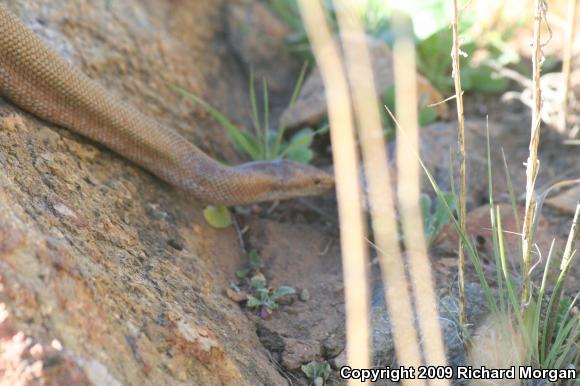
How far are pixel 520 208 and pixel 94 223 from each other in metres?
2.48

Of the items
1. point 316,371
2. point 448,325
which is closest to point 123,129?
point 316,371

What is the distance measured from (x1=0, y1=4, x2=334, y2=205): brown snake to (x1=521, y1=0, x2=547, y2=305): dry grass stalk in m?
1.70

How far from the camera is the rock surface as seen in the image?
2.27 metres

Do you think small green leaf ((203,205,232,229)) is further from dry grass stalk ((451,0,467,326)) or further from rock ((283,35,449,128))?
dry grass stalk ((451,0,467,326))

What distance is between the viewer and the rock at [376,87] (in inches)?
191

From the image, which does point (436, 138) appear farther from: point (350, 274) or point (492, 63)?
point (350, 274)

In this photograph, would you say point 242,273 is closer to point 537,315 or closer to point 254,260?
point 254,260

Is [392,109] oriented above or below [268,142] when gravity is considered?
above

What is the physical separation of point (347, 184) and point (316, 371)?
1.44 m

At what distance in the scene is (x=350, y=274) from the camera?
370cm

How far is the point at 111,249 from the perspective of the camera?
2955 millimetres

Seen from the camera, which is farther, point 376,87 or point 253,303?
point 376,87
